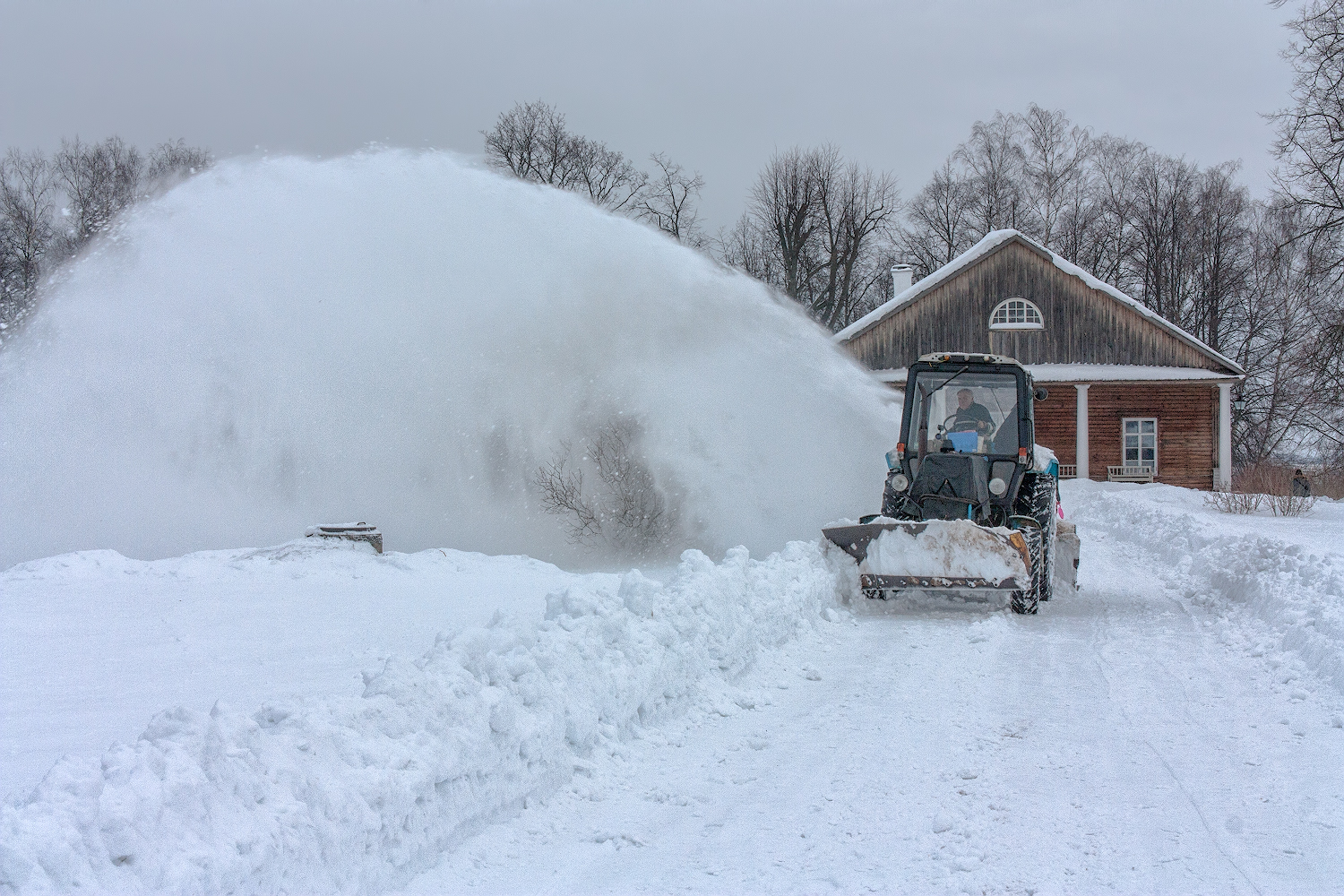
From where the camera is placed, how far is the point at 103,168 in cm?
3541

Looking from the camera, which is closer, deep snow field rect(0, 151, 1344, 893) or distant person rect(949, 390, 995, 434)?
deep snow field rect(0, 151, 1344, 893)

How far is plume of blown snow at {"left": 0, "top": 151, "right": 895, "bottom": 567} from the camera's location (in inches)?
509

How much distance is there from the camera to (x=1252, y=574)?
29.8ft

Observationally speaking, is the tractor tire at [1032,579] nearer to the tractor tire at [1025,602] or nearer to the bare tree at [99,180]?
the tractor tire at [1025,602]

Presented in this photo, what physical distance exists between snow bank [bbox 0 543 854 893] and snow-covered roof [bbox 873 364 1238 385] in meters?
21.7

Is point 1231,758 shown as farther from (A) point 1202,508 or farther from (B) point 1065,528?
(A) point 1202,508

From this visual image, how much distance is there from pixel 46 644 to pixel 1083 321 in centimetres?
2528

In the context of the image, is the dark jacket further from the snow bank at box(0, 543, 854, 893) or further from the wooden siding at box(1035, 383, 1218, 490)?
the wooden siding at box(1035, 383, 1218, 490)

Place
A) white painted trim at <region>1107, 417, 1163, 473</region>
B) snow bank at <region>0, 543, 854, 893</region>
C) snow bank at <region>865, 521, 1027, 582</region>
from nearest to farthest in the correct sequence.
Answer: snow bank at <region>0, 543, 854, 893</region> < snow bank at <region>865, 521, 1027, 582</region> < white painted trim at <region>1107, 417, 1163, 473</region>

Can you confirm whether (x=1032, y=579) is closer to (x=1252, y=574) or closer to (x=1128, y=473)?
(x=1252, y=574)

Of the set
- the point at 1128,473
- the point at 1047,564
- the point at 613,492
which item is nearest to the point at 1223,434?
the point at 1128,473

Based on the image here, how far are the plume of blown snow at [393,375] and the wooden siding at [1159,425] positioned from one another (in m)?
15.4

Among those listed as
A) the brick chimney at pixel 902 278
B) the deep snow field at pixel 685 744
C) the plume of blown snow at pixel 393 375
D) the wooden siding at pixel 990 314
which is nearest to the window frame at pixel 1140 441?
the wooden siding at pixel 990 314

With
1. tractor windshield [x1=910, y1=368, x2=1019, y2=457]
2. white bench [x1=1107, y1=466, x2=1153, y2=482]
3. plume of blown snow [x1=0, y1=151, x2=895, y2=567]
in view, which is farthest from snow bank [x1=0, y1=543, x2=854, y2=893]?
white bench [x1=1107, y1=466, x2=1153, y2=482]
